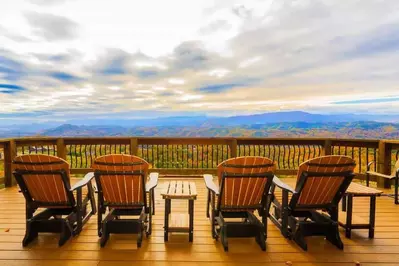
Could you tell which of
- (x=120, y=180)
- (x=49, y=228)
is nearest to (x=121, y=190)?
(x=120, y=180)

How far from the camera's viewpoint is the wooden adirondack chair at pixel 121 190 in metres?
2.68

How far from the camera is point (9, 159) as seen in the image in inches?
214

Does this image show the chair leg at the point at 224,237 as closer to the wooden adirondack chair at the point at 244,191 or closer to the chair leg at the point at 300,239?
the wooden adirondack chair at the point at 244,191

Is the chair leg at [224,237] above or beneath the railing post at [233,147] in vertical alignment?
beneath

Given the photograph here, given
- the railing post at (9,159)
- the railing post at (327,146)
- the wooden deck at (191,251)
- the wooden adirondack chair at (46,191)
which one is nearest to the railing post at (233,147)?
the railing post at (327,146)

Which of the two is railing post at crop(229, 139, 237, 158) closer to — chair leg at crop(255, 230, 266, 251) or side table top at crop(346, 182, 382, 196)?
side table top at crop(346, 182, 382, 196)

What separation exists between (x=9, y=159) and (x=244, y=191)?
18.3ft

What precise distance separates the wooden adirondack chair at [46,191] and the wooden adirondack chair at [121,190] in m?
0.32

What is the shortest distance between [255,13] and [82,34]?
164 inches

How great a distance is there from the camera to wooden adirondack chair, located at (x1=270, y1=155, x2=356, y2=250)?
8.70ft

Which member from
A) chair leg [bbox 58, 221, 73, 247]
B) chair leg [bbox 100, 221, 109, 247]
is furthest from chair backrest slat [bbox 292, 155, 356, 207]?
chair leg [bbox 58, 221, 73, 247]

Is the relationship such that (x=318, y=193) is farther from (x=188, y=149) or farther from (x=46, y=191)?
(x=188, y=149)

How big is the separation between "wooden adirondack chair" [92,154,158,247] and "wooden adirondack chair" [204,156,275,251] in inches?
33.1

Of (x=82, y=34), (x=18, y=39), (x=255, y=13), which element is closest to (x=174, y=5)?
(x=255, y=13)
